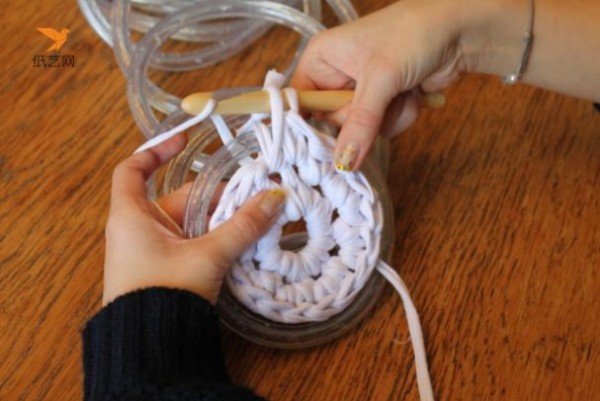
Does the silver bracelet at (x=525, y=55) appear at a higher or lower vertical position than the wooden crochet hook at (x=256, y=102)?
lower

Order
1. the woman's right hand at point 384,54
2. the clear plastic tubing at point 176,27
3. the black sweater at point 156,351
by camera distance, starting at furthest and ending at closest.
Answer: the clear plastic tubing at point 176,27
the woman's right hand at point 384,54
the black sweater at point 156,351

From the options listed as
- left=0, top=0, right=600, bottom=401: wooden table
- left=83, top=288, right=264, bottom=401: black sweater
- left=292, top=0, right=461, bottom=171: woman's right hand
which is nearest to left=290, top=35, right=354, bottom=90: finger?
left=292, top=0, right=461, bottom=171: woman's right hand

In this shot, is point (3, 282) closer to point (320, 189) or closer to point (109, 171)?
point (109, 171)

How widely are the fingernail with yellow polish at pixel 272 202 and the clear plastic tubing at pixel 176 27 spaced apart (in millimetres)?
170

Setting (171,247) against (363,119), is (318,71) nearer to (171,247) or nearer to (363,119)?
(363,119)

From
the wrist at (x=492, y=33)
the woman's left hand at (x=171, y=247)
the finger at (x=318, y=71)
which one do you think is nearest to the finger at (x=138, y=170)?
the woman's left hand at (x=171, y=247)

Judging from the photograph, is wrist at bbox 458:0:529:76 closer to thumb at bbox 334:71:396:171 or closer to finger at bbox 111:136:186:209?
thumb at bbox 334:71:396:171

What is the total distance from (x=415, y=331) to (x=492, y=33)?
11.1 inches

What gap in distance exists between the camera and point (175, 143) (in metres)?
0.58

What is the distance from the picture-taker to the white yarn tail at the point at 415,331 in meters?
0.53

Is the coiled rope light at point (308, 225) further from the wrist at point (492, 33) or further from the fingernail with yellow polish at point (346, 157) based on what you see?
the wrist at point (492, 33)

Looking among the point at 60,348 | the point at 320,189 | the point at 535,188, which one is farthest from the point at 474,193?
the point at 60,348

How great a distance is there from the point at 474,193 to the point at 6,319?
44 cm

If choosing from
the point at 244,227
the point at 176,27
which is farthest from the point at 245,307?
the point at 176,27
